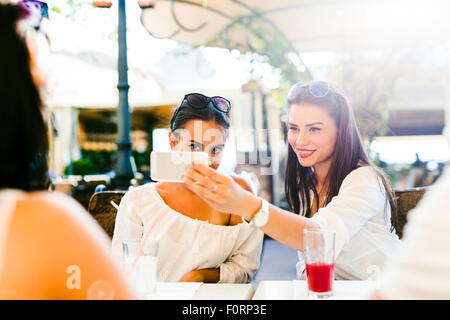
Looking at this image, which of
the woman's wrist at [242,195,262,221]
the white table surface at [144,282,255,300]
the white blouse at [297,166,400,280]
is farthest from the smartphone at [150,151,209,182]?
the white blouse at [297,166,400,280]

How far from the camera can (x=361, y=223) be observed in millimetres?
1530

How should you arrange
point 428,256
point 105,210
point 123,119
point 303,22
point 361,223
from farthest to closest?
point 303,22
point 123,119
point 105,210
point 361,223
point 428,256

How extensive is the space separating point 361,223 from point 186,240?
0.64m

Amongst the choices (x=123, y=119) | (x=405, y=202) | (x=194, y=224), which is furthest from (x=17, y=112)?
(x=123, y=119)

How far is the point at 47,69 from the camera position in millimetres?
792

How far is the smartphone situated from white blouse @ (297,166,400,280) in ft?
1.47

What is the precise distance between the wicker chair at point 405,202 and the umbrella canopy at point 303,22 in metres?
2.62

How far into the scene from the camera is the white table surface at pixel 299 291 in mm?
1160

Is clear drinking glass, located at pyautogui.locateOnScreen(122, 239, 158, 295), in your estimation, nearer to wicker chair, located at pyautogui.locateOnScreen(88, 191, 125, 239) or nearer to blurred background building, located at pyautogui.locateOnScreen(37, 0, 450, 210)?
wicker chair, located at pyautogui.locateOnScreen(88, 191, 125, 239)

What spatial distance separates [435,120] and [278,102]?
542cm

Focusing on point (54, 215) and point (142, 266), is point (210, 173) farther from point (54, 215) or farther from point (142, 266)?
point (54, 215)

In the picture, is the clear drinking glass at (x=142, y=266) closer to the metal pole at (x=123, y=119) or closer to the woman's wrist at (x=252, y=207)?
the woman's wrist at (x=252, y=207)

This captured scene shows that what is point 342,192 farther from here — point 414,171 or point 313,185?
point 414,171
